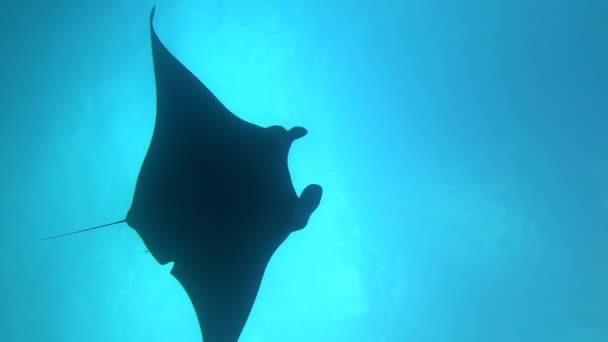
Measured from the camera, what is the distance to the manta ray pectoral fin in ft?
15.1

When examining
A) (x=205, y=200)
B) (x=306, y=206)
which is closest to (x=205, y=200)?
(x=205, y=200)

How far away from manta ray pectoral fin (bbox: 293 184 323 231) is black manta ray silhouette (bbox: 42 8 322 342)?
163 millimetres

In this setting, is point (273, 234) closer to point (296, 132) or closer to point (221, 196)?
point (221, 196)

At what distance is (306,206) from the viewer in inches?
184

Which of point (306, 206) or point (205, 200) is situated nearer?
point (205, 200)

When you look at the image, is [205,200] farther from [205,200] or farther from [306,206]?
[306,206]

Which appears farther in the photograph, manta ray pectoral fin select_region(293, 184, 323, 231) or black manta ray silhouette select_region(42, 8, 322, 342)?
manta ray pectoral fin select_region(293, 184, 323, 231)

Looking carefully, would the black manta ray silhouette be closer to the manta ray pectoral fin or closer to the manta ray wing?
the manta ray wing

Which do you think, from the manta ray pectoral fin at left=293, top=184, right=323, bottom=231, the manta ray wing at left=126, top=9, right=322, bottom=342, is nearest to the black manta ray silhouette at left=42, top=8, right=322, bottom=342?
the manta ray wing at left=126, top=9, right=322, bottom=342

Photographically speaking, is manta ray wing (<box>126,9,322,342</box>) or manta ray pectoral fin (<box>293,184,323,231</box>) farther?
manta ray pectoral fin (<box>293,184,323,231</box>)

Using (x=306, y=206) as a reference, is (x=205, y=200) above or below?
below

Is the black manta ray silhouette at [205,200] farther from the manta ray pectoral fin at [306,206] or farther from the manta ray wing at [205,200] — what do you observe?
the manta ray pectoral fin at [306,206]

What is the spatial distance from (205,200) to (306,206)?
1.14 m

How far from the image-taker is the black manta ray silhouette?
427cm
